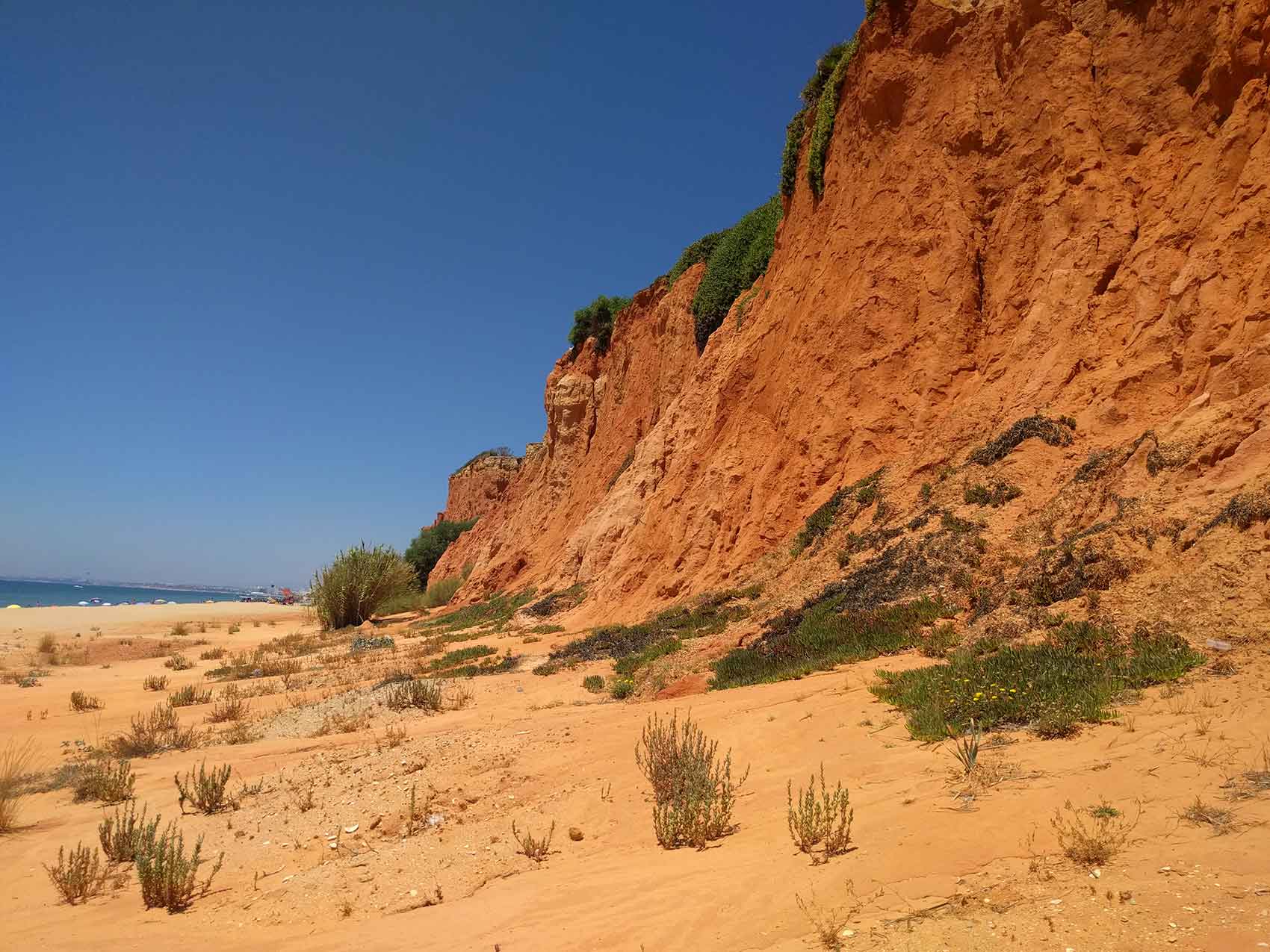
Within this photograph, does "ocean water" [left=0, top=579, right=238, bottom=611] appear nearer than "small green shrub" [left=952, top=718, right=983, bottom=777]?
No

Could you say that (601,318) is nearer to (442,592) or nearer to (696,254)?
(696,254)

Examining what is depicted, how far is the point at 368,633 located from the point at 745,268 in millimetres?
19366

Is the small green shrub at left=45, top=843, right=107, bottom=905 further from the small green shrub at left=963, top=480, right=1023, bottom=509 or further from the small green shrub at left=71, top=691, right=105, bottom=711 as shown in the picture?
the small green shrub at left=963, top=480, right=1023, bottom=509

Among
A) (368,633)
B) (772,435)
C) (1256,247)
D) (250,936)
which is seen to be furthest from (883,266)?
(368,633)

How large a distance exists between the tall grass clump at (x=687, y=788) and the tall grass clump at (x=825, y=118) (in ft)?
52.6

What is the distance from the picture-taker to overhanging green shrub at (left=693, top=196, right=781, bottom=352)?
23266 mm

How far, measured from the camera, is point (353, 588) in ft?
102

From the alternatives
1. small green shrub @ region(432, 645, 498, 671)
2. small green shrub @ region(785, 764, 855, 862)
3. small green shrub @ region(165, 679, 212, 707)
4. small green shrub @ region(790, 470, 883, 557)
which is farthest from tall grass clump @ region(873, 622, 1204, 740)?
small green shrub @ region(165, 679, 212, 707)

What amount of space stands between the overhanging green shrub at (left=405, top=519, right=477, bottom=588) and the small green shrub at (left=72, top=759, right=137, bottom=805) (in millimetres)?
45488

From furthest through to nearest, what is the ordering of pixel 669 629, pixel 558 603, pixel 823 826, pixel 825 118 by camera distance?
pixel 558 603, pixel 825 118, pixel 669 629, pixel 823 826

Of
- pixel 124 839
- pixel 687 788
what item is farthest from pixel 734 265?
pixel 124 839

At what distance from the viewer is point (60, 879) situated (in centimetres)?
491

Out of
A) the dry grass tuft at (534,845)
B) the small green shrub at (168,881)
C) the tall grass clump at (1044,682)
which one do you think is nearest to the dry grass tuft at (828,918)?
the dry grass tuft at (534,845)

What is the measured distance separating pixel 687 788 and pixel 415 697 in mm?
6369
